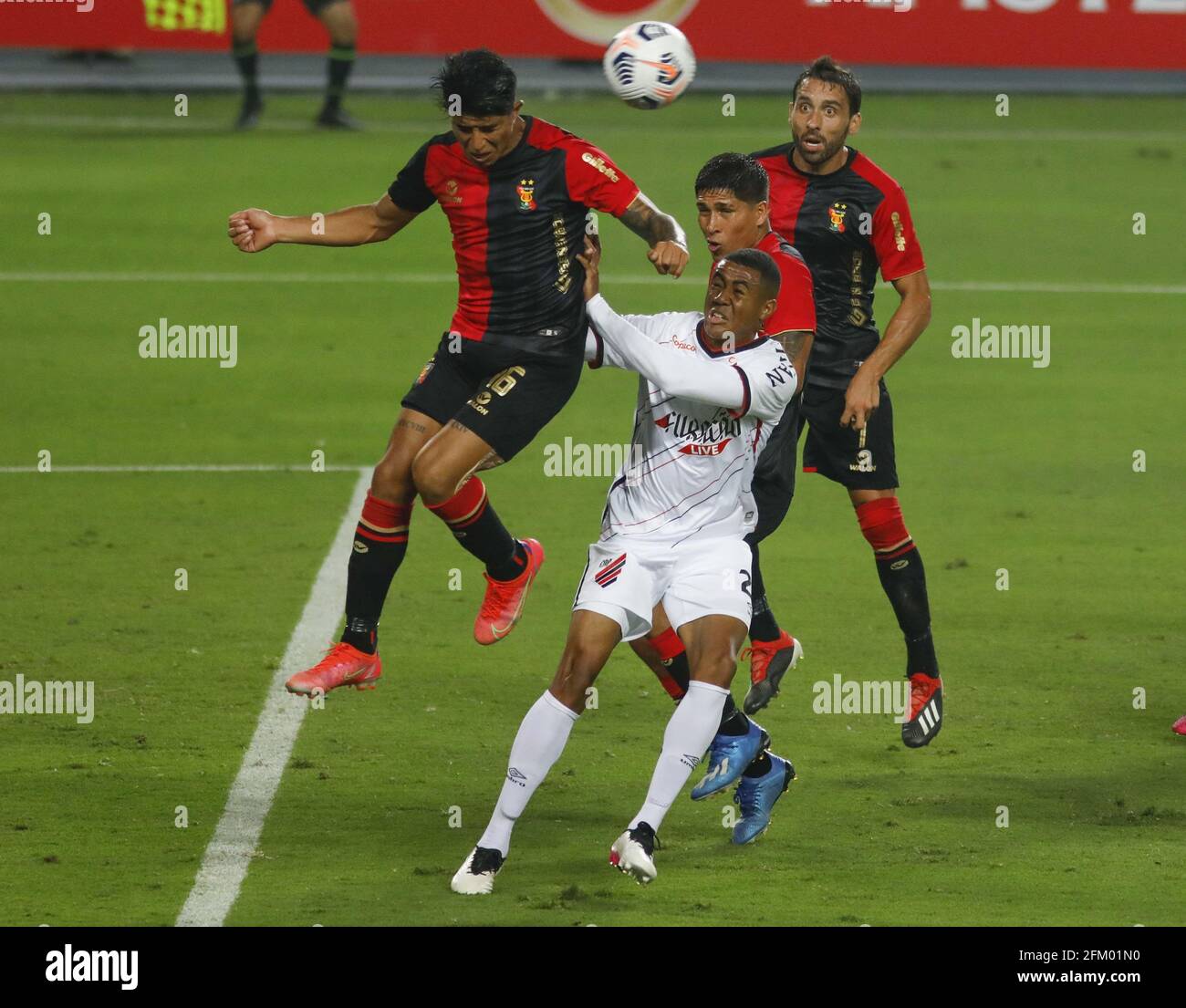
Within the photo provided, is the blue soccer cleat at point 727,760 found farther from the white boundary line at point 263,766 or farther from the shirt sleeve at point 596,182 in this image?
the shirt sleeve at point 596,182

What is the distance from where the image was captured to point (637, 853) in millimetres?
6578

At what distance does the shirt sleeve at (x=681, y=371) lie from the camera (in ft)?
22.5

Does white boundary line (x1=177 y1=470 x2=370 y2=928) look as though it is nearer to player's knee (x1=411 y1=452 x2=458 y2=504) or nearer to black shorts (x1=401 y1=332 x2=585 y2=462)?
player's knee (x1=411 y1=452 x2=458 y2=504)

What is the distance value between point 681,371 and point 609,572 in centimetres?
72

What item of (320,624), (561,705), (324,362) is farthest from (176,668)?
(324,362)

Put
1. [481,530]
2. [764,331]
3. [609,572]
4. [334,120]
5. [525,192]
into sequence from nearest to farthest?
1. [609,572]
2. [764,331]
3. [525,192]
4. [481,530]
5. [334,120]

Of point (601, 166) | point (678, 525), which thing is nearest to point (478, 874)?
point (678, 525)

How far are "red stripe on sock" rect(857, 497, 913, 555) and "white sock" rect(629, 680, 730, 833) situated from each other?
7.18 feet

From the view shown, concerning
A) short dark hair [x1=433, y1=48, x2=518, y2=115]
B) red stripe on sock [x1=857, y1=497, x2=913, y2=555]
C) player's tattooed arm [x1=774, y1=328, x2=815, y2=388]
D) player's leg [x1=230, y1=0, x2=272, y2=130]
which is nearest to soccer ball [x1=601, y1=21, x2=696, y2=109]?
short dark hair [x1=433, y1=48, x2=518, y2=115]

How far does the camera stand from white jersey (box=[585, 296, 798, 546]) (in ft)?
22.8

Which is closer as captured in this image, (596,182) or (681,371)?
(681,371)

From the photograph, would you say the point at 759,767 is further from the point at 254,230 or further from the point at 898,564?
the point at 254,230

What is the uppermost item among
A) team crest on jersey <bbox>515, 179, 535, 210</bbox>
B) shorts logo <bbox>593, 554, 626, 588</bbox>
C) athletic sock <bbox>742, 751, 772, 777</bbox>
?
team crest on jersey <bbox>515, 179, 535, 210</bbox>

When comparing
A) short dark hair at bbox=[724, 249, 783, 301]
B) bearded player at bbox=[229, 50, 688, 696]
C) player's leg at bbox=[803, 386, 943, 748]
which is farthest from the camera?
player's leg at bbox=[803, 386, 943, 748]
